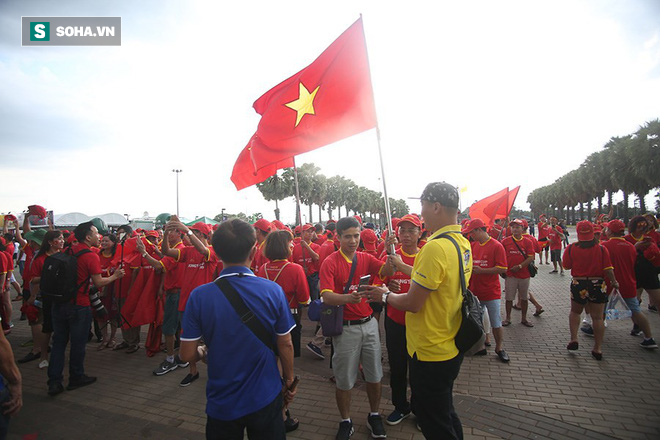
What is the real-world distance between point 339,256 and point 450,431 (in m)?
1.85

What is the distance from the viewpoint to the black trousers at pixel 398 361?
3.65 metres

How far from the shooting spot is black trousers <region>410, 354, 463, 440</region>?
238cm

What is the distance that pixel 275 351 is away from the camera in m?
2.21

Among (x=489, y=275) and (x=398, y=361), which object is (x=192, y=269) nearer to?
(x=398, y=361)

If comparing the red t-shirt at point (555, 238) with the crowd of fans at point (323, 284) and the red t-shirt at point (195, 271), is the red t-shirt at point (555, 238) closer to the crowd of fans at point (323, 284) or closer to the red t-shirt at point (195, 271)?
the crowd of fans at point (323, 284)

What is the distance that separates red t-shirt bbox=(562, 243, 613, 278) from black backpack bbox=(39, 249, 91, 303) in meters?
7.62

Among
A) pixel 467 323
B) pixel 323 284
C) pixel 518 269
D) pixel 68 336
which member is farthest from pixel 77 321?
pixel 518 269

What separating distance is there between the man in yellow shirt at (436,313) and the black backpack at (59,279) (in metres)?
4.54

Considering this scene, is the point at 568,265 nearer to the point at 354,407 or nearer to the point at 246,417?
the point at 354,407

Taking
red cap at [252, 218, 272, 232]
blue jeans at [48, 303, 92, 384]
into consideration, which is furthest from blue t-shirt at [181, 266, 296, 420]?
blue jeans at [48, 303, 92, 384]

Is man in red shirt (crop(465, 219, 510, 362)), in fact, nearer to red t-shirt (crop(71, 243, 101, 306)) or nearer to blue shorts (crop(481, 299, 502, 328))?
blue shorts (crop(481, 299, 502, 328))

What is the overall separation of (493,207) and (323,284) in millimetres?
6227

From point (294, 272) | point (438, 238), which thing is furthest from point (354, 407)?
point (438, 238)

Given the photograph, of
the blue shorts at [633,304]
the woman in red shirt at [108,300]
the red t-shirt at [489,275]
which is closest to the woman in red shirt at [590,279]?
the blue shorts at [633,304]
